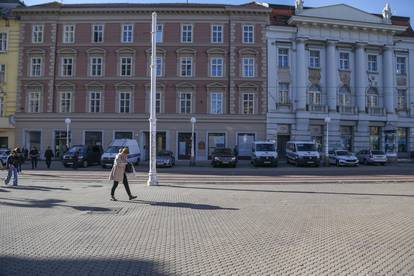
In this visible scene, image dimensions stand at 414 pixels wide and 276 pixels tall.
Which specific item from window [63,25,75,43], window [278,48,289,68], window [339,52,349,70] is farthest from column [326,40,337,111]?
window [63,25,75,43]

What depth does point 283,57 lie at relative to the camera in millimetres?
44406

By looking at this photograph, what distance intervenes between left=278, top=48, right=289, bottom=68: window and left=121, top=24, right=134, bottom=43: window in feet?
51.1

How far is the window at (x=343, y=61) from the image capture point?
1806 inches

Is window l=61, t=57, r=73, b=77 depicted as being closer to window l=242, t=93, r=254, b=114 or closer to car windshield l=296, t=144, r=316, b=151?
window l=242, t=93, r=254, b=114

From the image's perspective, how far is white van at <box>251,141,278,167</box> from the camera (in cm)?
3338

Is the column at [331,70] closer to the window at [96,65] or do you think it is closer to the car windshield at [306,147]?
the car windshield at [306,147]

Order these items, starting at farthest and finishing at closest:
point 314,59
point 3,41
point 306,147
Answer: point 314,59 → point 3,41 → point 306,147

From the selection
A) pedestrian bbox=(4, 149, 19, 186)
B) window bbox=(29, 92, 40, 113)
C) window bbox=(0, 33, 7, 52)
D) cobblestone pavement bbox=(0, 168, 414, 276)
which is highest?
window bbox=(0, 33, 7, 52)

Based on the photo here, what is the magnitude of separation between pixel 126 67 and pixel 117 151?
14259 millimetres

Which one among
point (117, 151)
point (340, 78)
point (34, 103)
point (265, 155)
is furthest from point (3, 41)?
point (340, 78)

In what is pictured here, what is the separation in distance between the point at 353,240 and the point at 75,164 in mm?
25662

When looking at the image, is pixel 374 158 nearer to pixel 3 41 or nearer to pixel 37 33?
pixel 37 33

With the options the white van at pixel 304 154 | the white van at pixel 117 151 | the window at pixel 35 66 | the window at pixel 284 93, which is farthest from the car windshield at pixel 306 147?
the window at pixel 35 66

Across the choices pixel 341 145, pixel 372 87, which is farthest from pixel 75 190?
pixel 372 87
